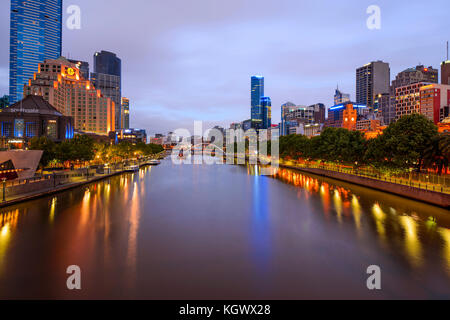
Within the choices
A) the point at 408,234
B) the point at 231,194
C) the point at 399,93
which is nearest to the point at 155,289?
the point at 408,234

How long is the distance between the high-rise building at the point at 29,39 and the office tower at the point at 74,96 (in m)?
76.8

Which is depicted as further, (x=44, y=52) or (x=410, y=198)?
(x=44, y=52)

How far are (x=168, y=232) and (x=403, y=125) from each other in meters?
33.8

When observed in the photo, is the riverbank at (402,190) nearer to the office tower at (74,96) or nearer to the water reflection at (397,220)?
the water reflection at (397,220)

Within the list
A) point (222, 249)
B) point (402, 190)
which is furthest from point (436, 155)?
point (222, 249)

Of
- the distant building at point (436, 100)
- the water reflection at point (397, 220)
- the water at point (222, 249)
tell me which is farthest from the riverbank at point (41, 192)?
the distant building at point (436, 100)

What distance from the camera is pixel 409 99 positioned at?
143875 millimetres

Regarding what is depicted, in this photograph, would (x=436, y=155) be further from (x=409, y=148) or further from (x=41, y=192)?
(x=41, y=192)

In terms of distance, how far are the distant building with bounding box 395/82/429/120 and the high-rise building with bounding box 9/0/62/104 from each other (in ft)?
784

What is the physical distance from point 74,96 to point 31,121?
206ft

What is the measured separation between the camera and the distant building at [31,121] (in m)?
80.5

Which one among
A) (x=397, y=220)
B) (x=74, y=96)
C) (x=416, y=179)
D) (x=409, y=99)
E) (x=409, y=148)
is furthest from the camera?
(x=409, y=99)
